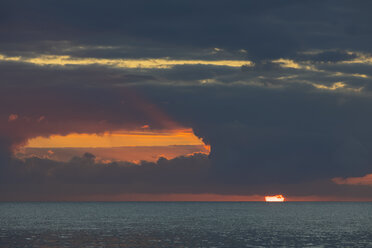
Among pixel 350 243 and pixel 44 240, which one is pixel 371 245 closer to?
pixel 350 243

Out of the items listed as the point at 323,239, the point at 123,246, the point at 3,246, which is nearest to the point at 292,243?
the point at 323,239

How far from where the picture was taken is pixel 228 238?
122m

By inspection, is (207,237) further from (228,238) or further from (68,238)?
(68,238)

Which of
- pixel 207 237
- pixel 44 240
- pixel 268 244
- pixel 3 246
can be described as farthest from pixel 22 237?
pixel 268 244

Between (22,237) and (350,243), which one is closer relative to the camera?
(350,243)

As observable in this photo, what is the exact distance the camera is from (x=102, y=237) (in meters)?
124

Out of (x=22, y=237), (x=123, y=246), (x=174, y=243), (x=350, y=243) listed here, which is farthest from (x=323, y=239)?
(x=22, y=237)

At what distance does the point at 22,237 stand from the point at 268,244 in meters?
52.4

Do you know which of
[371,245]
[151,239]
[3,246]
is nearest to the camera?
[3,246]

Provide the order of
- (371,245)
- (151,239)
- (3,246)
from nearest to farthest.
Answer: (3,246) → (371,245) → (151,239)

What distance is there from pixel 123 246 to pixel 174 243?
10400 mm

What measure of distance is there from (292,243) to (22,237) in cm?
5678

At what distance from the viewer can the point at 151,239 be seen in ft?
389

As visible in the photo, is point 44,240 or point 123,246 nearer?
point 123,246
